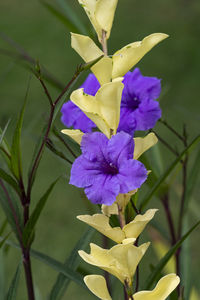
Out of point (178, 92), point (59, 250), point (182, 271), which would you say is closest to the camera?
point (182, 271)

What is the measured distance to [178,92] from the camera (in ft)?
6.80

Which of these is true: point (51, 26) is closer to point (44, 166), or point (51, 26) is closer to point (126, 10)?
point (126, 10)

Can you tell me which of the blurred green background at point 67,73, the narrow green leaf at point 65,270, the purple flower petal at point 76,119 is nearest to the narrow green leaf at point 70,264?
the narrow green leaf at point 65,270

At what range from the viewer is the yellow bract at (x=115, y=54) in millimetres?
441

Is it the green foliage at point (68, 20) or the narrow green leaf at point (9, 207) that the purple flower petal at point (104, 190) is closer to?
the narrow green leaf at point (9, 207)

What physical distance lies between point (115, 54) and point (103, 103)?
41 millimetres

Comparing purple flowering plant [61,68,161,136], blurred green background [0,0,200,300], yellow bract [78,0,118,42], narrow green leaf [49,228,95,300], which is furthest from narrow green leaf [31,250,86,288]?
blurred green background [0,0,200,300]

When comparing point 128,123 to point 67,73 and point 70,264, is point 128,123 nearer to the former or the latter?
point 70,264

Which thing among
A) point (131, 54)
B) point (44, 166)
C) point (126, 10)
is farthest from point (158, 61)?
point (131, 54)

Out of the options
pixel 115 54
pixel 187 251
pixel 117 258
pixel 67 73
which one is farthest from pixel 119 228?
pixel 67 73

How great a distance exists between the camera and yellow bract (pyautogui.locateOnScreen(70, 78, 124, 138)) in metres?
0.43

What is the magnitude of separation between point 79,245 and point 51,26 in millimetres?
2026

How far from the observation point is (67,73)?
7.27 ft

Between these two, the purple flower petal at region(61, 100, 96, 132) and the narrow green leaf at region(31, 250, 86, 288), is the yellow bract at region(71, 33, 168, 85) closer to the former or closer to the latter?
the purple flower petal at region(61, 100, 96, 132)
